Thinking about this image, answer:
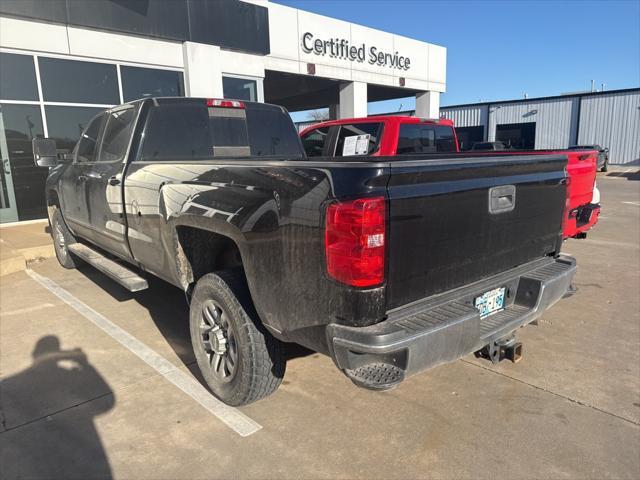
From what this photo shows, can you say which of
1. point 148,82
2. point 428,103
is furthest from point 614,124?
point 148,82

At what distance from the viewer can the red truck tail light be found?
6.75 feet

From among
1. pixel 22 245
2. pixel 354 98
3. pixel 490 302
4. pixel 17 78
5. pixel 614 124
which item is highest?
pixel 354 98

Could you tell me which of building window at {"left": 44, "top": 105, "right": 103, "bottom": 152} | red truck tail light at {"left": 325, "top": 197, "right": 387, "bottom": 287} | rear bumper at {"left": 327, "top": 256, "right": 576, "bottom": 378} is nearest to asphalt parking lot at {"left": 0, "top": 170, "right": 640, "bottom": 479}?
rear bumper at {"left": 327, "top": 256, "right": 576, "bottom": 378}

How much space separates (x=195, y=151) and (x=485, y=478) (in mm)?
3458

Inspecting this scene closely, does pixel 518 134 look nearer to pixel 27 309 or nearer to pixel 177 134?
pixel 177 134

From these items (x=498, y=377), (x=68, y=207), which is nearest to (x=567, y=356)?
(x=498, y=377)

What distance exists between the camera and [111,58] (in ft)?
33.6

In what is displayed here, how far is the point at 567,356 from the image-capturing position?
3811 millimetres

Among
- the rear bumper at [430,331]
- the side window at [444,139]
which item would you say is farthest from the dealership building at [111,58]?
the rear bumper at [430,331]

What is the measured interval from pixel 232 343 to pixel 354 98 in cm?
1580

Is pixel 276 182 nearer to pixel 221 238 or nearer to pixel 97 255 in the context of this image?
pixel 221 238

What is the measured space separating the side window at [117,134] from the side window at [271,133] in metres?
1.13

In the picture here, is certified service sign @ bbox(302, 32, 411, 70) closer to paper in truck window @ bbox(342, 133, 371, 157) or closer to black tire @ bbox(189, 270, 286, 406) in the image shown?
paper in truck window @ bbox(342, 133, 371, 157)

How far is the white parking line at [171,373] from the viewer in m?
2.96
